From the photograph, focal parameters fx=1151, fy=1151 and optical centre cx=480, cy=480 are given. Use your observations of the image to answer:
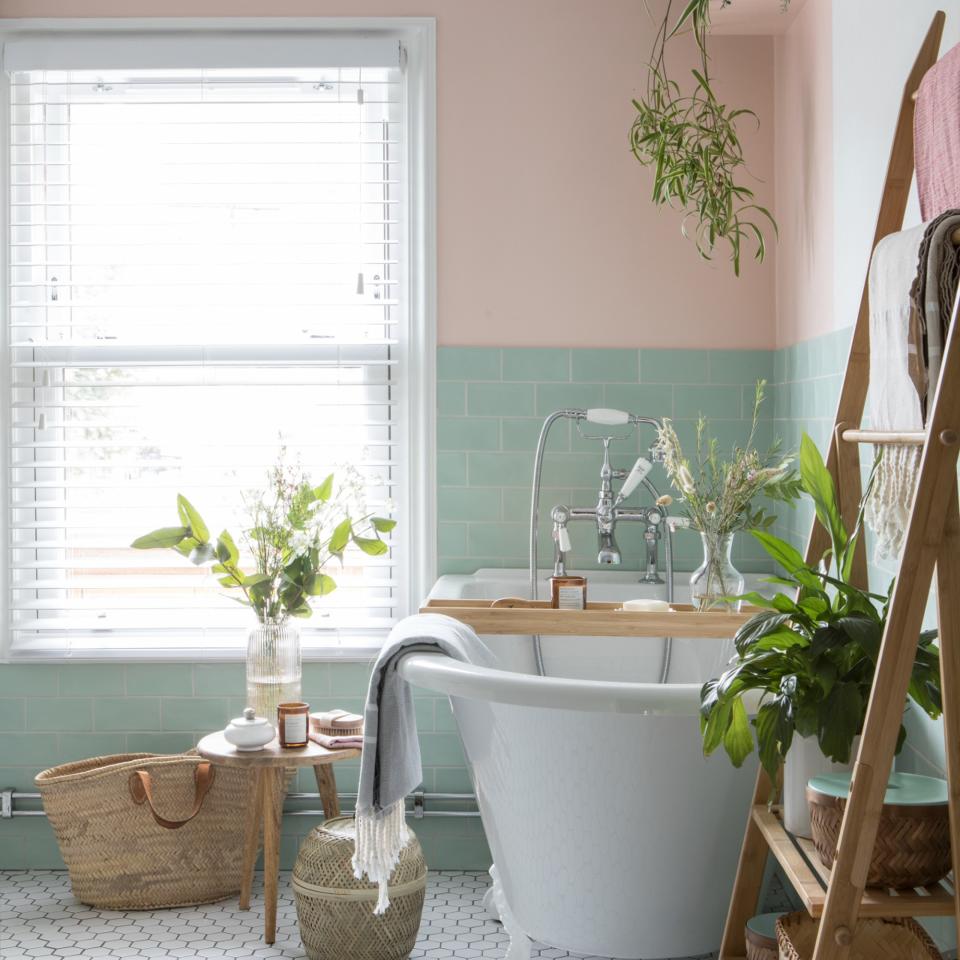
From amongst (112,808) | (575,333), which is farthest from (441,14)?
(112,808)

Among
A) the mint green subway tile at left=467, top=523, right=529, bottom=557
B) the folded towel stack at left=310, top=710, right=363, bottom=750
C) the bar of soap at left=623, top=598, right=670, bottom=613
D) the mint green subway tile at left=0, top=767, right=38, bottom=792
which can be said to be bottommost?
the mint green subway tile at left=0, top=767, right=38, bottom=792

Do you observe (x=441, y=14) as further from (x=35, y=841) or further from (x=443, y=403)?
(x=35, y=841)

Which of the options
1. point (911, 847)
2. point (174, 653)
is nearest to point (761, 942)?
point (911, 847)

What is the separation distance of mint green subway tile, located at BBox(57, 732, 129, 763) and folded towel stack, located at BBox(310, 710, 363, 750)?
0.73 metres

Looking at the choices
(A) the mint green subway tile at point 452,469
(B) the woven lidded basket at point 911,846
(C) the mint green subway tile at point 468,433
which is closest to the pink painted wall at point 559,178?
(C) the mint green subway tile at point 468,433

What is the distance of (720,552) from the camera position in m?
2.78

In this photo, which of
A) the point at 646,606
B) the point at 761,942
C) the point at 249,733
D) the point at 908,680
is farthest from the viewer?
the point at 249,733

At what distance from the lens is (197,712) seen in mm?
3389

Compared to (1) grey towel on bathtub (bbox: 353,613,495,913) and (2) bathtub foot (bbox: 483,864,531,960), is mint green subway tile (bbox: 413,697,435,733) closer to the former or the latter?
(2) bathtub foot (bbox: 483,864,531,960)

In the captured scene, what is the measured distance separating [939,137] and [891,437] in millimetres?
519

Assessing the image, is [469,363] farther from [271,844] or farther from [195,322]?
[271,844]

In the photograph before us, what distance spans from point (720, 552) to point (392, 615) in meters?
1.09

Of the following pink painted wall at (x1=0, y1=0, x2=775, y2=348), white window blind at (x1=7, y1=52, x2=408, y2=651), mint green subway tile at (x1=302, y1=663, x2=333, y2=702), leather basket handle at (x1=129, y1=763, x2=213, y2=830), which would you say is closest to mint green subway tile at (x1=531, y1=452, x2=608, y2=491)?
pink painted wall at (x1=0, y1=0, x2=775, y2=348)

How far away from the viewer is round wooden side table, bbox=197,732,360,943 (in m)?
2.80
